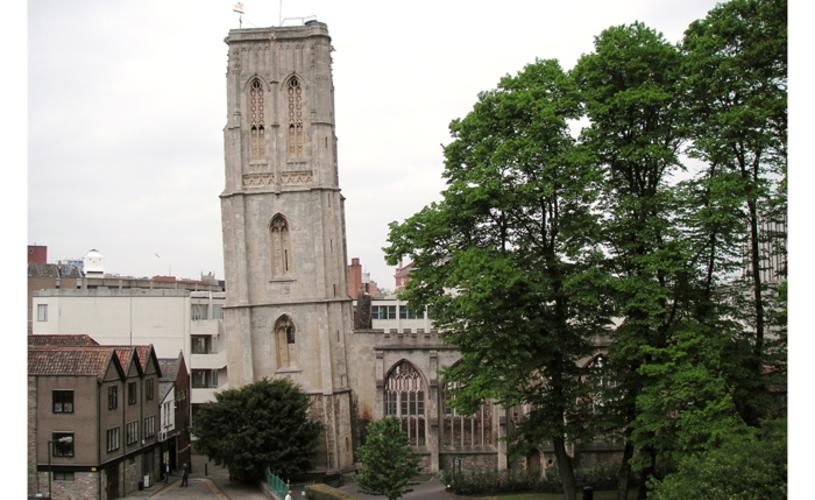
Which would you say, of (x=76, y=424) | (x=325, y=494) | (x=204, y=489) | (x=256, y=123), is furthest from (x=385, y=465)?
(x=256, y=123)

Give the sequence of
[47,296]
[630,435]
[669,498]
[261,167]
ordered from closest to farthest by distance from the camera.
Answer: [669,498], [630,435], [261,167], [47,296]

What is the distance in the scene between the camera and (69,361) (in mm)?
40438

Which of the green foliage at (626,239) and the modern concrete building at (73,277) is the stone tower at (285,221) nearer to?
the green foliage at (626,239)

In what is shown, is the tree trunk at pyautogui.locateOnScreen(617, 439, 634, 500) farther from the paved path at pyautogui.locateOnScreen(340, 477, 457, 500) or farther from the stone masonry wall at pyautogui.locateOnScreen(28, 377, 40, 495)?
the stone masonry wall at pyautogui.locateOnScreen(28, 377, 40, 495)

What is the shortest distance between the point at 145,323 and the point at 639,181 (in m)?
39.9

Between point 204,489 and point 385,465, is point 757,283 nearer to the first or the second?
point 385,465

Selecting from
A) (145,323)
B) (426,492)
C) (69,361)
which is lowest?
(426,492)

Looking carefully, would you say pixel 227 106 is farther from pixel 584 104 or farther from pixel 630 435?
pixel 630 435

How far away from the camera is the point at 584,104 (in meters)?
28.9

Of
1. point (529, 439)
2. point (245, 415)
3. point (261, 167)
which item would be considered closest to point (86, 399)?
point (245, 415)

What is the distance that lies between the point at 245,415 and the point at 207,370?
20.3 meters

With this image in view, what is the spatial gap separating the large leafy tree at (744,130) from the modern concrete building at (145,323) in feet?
130

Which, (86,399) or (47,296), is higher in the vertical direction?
(47,296)

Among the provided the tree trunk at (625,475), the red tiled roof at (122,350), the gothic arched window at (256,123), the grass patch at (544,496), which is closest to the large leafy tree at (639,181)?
the tree trunk at (625,475)
